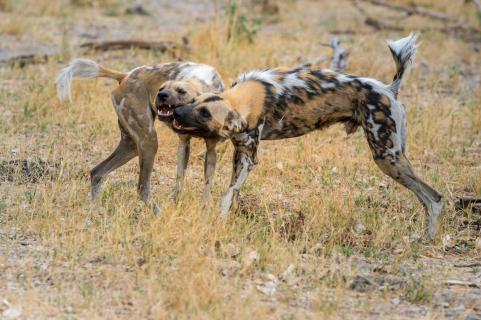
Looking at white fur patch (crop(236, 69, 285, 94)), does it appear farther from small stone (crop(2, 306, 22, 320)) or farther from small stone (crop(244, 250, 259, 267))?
small stone (crop(2, 306, 22, 320))

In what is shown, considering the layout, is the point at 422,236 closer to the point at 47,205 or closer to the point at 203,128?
the point at 203,128

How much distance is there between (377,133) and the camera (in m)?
6.43

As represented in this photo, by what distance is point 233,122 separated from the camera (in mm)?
6031

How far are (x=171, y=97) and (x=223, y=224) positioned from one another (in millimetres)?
857

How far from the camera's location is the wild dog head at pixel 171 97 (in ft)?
19.7

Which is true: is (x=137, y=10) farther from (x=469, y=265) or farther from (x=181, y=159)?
(x=469, y=265)

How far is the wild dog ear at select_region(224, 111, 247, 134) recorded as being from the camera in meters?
6.02

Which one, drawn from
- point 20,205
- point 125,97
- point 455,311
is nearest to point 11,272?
point 20,205

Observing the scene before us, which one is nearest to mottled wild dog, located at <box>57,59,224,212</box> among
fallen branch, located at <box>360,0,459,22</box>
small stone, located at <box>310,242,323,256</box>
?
small stone, located at <box>310,242,323,256</box>

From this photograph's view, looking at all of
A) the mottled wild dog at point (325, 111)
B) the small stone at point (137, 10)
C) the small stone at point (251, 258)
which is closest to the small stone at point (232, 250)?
the small stone at point (251, 258)

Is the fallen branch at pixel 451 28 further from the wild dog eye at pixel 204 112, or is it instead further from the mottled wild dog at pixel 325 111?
the wild dog eye at pixel 204 112

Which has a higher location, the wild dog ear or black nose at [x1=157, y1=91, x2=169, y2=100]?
black nose at [x1=157, y1=91, x2=169, y2=100]

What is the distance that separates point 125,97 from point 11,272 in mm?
1767

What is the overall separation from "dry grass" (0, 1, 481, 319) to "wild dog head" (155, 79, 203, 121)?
586 millimetres
